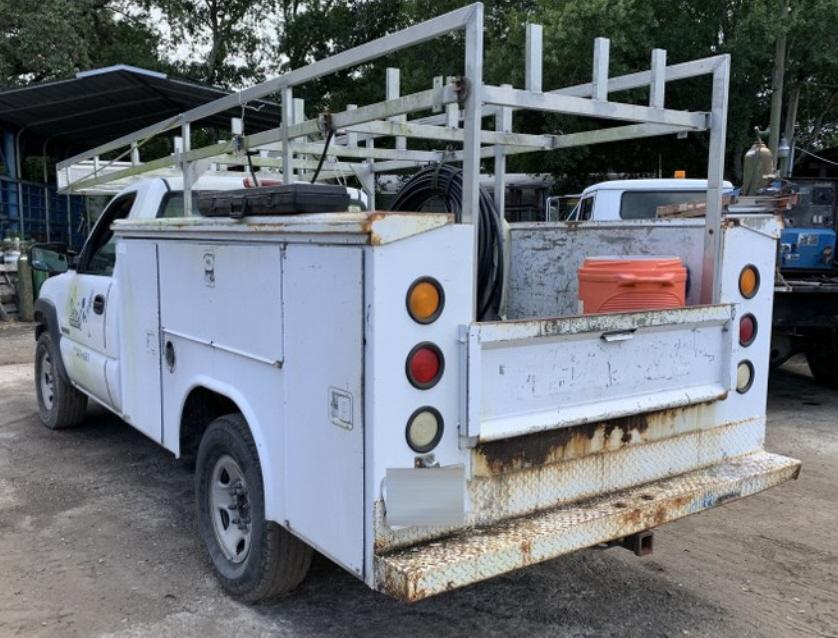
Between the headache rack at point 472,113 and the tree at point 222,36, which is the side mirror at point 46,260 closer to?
the headache rack at point 472,113

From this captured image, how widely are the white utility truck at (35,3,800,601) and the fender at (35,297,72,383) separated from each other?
1742 mm

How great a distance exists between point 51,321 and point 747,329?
16.2 ft

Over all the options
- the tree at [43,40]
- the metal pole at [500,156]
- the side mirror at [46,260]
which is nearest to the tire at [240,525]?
the metal pole at [500,156]

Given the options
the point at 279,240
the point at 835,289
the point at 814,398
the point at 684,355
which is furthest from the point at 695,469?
the point at 814,398

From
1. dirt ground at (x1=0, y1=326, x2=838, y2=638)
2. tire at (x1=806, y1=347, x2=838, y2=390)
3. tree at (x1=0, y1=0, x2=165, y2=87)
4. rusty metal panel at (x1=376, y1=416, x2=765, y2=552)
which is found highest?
tree at (x1=0, y1=0, x2=165, y2=87)

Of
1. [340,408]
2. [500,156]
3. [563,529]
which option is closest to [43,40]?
[500,156]

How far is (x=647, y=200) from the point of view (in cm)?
870

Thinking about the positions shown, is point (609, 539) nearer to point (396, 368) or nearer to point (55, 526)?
point (396, 368)

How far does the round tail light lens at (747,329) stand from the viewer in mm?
3492

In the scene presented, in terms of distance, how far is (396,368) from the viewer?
98.9 inches

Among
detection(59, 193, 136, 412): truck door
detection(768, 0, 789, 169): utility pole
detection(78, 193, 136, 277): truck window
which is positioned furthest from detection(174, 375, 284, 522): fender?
detection(768, 0, 789, 169): utility pole

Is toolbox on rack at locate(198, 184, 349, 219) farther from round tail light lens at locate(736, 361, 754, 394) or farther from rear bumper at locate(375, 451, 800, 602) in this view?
round tail light lens at locate(736, 361, 754, 394)

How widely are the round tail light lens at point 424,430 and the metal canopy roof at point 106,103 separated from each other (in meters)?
9.93

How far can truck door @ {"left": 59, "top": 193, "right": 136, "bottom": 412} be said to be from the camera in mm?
4762
